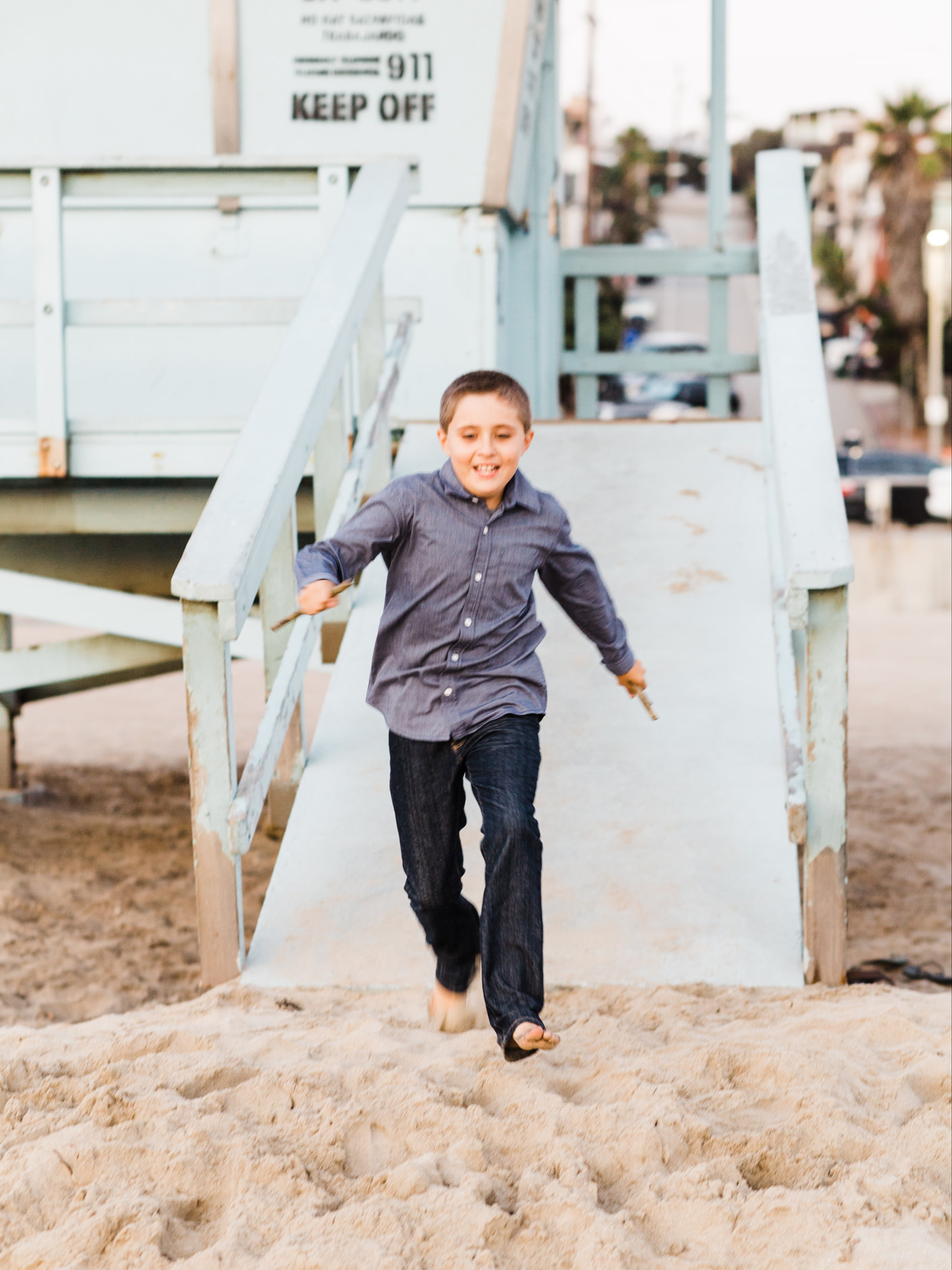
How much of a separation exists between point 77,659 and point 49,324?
1775 millimetres

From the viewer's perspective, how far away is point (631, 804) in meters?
3.57

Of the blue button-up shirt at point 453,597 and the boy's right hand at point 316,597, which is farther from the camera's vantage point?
the blue button-up shirt at point 453,597

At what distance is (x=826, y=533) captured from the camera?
3.07m

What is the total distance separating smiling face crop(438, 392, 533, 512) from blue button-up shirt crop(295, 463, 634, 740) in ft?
0.14

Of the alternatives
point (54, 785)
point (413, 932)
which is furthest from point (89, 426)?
point (54, 785)

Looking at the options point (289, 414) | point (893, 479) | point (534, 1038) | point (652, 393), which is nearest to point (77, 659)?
point (289, 414)

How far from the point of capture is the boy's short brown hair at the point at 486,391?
2.58 metres

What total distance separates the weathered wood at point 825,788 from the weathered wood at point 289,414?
1284 millimetres


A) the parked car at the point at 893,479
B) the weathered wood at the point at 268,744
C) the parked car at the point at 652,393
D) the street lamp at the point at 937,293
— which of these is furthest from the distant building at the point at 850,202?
the weathered wood at the point at 268,744

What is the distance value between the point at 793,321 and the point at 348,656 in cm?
167

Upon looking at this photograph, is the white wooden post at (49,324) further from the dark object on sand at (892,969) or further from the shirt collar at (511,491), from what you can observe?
the dark object on sand at (892,969)

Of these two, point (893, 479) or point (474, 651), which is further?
point (893, 479)

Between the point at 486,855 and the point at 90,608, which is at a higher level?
the point at 90,608

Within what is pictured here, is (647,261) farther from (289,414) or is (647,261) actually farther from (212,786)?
(212,786)
